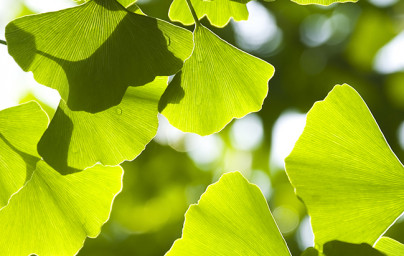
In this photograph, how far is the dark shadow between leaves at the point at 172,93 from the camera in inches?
22.5

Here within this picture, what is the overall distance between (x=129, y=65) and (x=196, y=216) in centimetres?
19

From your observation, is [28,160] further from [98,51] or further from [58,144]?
[98,51]

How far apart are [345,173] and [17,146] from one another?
40cm

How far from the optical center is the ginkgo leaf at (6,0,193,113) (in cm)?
52

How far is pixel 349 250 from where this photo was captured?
1.59 feet

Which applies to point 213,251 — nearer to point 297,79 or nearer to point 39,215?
point 39,215

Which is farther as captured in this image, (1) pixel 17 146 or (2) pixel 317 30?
(2) pixel 317 30

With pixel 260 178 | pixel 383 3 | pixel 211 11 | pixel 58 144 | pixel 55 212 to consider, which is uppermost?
pixel 211 11

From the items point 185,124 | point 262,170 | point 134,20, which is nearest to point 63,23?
point 134,20

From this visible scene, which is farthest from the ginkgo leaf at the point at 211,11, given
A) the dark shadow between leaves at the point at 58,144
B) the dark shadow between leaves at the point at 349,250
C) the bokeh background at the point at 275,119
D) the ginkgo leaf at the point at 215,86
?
the bokeh background at the point at 275,119

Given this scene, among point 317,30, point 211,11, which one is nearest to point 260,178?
point 317,30

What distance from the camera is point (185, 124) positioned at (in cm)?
61

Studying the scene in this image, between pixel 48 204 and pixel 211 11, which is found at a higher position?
pixel 211 11

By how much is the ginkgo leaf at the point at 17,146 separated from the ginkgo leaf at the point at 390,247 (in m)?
0.42
